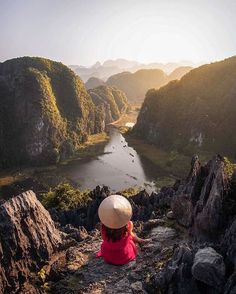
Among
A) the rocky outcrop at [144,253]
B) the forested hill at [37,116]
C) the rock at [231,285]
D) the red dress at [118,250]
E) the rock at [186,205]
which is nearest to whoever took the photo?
the rock at [231,285]

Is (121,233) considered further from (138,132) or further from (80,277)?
(138,132)

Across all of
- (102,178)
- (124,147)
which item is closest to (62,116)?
(124,147)

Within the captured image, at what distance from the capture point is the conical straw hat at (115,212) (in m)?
16.8

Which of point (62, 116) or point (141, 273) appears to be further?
point (62, 116)

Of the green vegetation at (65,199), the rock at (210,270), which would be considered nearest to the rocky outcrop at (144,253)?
the rock at (210,270)

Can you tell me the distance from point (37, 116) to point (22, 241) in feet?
350

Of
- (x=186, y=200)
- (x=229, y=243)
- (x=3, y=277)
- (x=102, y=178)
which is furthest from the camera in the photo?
(x=102, y=178)

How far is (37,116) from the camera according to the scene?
122 metres

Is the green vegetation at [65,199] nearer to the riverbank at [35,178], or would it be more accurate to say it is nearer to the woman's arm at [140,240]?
the riverbank at [35,178]

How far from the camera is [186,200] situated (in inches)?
908

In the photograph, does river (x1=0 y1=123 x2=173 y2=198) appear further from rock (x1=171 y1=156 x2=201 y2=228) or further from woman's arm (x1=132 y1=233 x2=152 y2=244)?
woman's arm (x1=132 y1=233 x2=152 y2=244)

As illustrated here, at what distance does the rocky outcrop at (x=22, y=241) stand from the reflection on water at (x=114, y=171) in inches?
2490

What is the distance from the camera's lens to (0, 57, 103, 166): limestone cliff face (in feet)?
379

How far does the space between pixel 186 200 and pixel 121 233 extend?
646 centimetres
